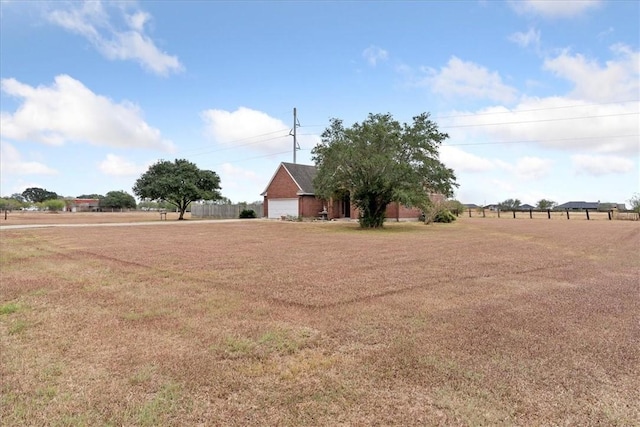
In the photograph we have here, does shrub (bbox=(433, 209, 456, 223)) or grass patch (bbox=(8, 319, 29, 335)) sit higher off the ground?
shrub (bbox=(433, 209, 456, 223))

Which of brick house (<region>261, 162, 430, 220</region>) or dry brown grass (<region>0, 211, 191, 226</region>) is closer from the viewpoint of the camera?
dry brown grass (<region>0, 211, 191, 226</region>)

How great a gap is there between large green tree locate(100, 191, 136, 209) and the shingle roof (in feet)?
233

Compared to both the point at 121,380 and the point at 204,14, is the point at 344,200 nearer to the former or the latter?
the point at 204,14

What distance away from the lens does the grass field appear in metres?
2.62

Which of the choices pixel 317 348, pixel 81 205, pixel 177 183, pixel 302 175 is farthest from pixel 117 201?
pixel 317 348

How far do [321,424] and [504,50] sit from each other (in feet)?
68.6

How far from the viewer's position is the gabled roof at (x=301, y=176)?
109 ft

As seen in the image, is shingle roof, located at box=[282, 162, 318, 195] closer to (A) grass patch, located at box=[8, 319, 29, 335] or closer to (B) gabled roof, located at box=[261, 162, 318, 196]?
(B) gabled roof, located at box=[261, 162, 318, 196]

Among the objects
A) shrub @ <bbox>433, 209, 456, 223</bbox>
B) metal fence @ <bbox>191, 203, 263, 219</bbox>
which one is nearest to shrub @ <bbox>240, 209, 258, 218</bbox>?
metal fence @ <bbox>191, 203, 263, 219</bbox>

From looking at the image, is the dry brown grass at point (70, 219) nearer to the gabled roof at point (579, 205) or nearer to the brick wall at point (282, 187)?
the brick wall at point (282, 187)

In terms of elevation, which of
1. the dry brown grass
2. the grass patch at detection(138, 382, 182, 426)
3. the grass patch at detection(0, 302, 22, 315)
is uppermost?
the dry brown grass

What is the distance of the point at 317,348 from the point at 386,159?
17703 mm

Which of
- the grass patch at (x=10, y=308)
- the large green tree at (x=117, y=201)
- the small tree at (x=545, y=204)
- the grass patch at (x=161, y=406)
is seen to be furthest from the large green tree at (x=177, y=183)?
the small tree at (x=545, y=204)

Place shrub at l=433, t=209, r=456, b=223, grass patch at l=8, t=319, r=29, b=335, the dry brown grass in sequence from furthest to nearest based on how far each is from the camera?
shrub at l=433, t=209, r=456, b=223
the dry brown grass
grass patch at l=8, t=319, r=29, b=335
